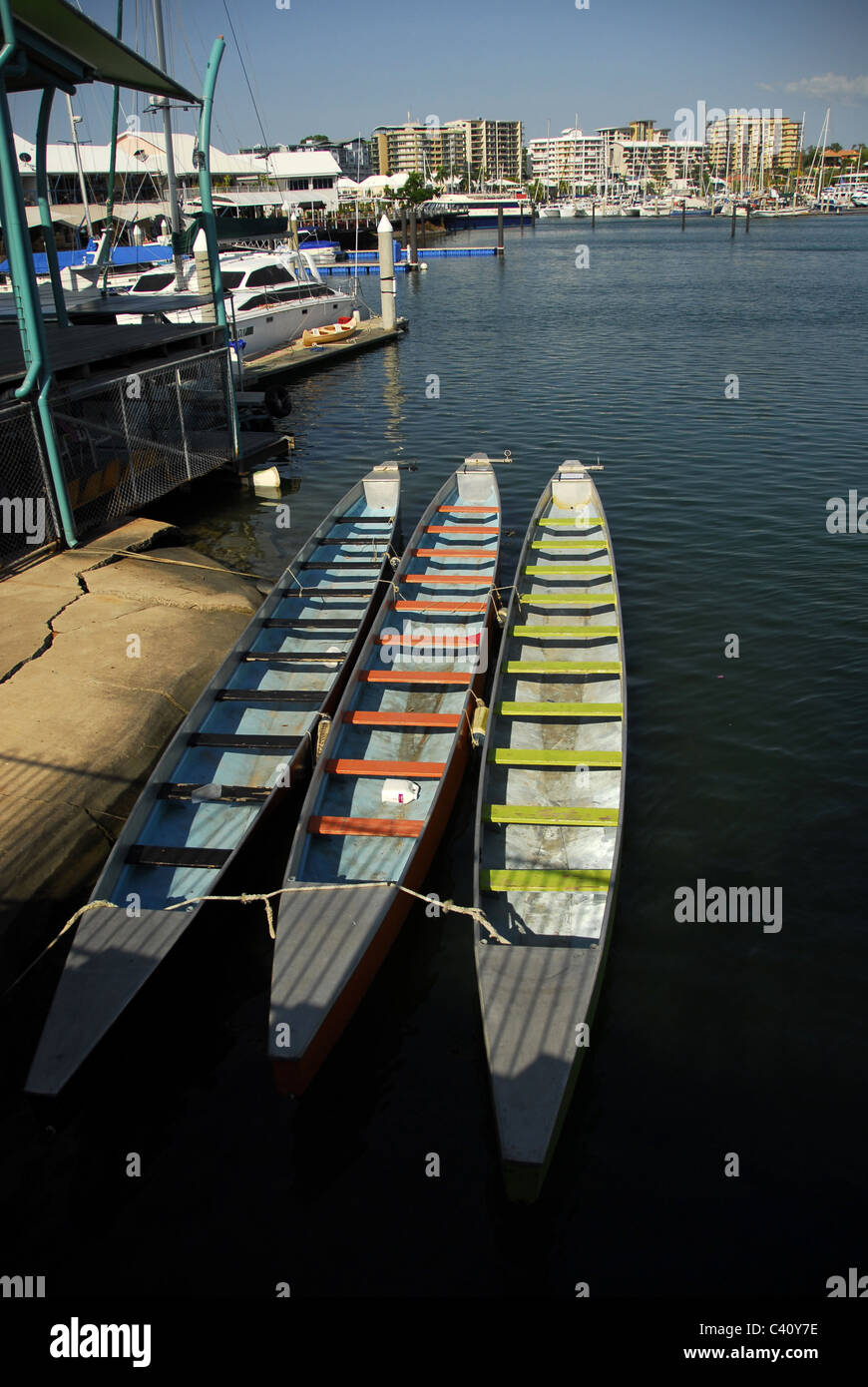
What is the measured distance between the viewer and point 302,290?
39.6 metres

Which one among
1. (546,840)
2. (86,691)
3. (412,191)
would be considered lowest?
(546,840)

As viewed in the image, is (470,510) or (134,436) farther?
(470,510)

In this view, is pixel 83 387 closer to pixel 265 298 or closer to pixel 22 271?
pixel 22 271

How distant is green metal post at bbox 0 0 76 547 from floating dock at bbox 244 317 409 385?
18411mm

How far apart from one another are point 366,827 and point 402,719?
6.20 ft

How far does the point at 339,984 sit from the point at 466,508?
13.0m

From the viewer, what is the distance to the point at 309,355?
36.8m

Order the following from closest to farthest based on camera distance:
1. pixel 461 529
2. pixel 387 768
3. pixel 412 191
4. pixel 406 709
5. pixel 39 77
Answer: pixel 387 768 → pixel 406 709 → pixel 39 77 → pixel 461 529 → pixel 412 191

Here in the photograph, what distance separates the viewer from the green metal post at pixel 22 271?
13.1 m

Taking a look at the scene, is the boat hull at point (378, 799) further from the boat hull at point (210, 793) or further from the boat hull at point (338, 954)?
the boat hull at point (210, 793)

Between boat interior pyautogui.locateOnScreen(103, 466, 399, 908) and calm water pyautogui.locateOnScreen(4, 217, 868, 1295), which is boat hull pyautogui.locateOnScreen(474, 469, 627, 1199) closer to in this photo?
calm water pyautogui.locateOnScreen(4, 217, 868, 1295)

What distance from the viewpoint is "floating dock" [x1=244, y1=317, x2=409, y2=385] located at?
3438cm

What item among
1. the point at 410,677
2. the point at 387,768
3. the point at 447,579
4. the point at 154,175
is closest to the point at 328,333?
the point at 154,175
